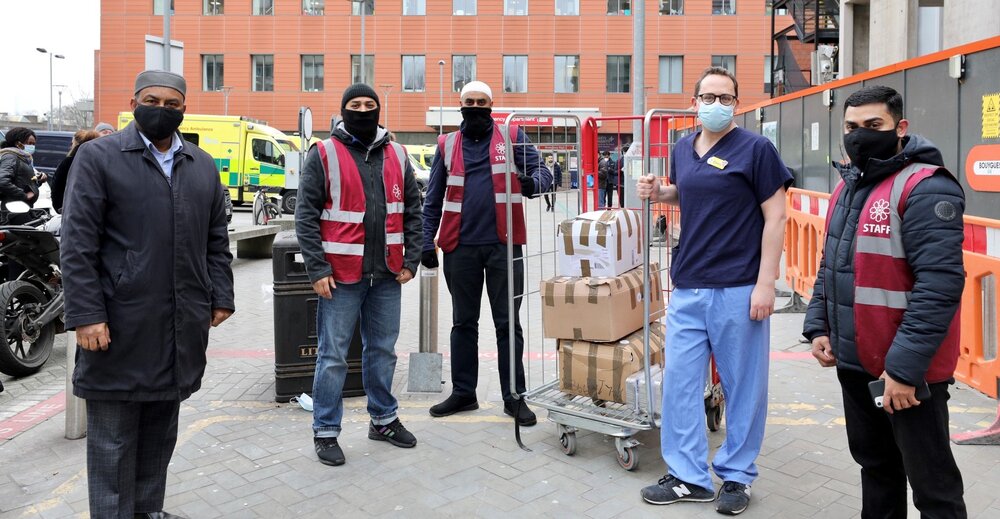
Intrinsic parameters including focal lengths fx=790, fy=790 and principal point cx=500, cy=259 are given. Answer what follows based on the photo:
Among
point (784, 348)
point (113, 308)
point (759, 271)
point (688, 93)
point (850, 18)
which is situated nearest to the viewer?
point (113, 308)

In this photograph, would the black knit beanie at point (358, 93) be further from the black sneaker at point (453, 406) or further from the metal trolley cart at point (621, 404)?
the black sneaker at point (453, 406)

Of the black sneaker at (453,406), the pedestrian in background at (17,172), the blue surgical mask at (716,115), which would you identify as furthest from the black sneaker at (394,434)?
the pedestrian in background at (17,172)

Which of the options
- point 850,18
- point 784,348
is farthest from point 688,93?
point 784,348

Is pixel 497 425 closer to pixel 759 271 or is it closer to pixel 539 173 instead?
pixel 539 173

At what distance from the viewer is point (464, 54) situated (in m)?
50.1

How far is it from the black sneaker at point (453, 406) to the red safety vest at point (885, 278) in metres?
2.93

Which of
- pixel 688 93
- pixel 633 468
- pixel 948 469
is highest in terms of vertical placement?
pixel 688 93

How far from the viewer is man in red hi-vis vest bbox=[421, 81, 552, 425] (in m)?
4.89

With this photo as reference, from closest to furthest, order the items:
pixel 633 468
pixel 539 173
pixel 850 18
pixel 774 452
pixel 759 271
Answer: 1. pixel 759 271
2. pixel 633 468
3. pixel 774 452
4. pixel 539 173
5. pixel 850 18

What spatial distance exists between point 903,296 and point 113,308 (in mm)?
2946

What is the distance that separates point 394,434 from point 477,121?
1.96 m

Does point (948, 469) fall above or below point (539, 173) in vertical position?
below

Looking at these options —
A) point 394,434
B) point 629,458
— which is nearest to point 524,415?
point 394,434

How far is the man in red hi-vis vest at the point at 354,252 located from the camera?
14.3 ft
